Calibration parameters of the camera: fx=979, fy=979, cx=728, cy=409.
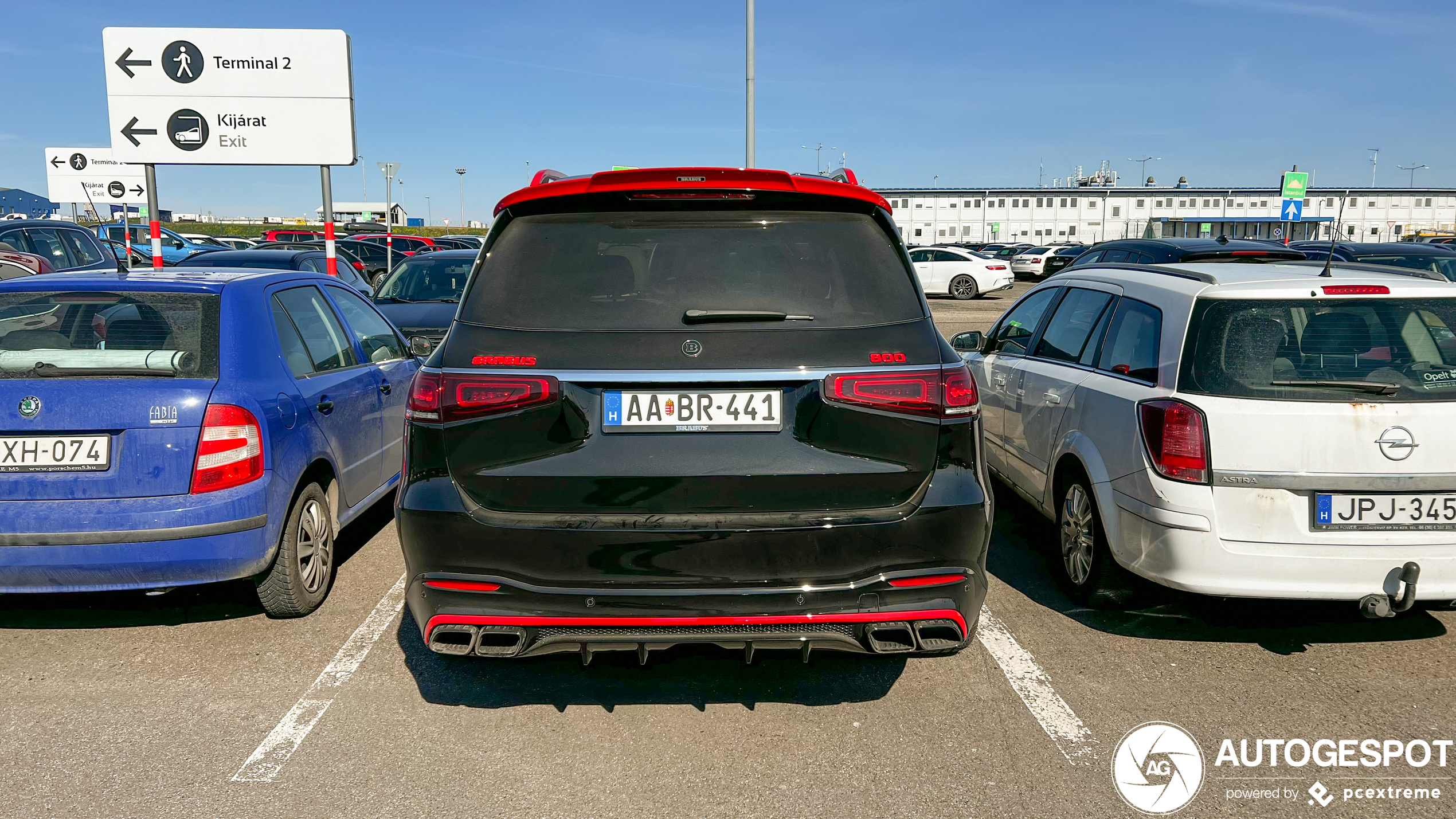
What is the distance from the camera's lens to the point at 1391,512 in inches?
143

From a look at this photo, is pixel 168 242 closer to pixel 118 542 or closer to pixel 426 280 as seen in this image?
pixel 426 280

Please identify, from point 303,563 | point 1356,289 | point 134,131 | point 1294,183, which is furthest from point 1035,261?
point 303,563

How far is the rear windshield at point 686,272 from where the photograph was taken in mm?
2951

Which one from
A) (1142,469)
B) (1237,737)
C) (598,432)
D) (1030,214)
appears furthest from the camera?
(1030,214)

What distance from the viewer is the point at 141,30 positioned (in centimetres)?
1292

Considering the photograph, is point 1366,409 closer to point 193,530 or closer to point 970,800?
point 970,800

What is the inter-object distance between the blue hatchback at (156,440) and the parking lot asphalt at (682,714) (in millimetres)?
412

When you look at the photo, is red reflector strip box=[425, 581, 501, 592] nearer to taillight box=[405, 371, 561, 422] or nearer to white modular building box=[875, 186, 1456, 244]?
taillight box=[405, 371, 561, 422]

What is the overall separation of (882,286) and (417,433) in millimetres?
1488

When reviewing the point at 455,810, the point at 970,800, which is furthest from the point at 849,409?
the point at 455,810

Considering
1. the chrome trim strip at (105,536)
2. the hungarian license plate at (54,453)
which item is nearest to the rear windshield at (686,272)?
the chrome trim strip at (105,536)

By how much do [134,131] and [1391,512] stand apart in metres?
14.7

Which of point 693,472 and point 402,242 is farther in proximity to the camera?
point 402,242

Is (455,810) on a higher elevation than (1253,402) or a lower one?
lower
